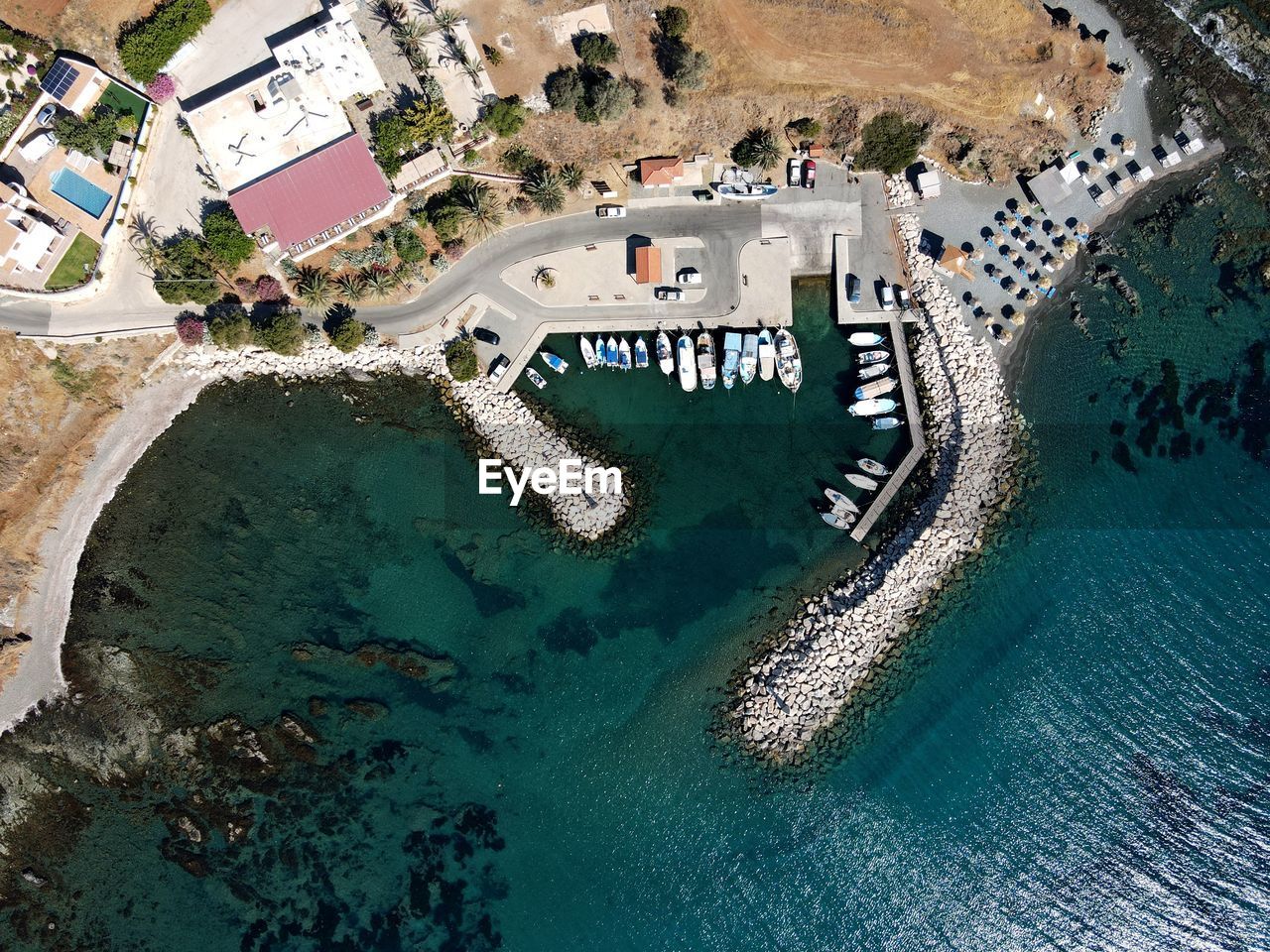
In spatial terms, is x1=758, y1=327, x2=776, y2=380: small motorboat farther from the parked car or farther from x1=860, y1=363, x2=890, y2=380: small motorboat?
the parked car

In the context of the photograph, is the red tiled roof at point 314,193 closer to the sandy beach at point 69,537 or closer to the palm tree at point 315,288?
the palm tree at point 315,288

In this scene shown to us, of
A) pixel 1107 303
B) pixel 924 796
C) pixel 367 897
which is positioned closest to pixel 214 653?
pixel 367 897

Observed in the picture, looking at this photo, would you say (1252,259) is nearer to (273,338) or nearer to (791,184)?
(791,184)

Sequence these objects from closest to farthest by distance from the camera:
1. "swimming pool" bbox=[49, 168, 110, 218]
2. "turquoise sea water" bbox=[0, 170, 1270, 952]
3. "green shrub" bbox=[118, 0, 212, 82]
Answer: "green shrub" bbox=[118, 0, 212, 82] < "swimming pool" bbox=[49, 168, 110, 218] < "turquoise sea water" bbox=[0, 170, 1270, 952]

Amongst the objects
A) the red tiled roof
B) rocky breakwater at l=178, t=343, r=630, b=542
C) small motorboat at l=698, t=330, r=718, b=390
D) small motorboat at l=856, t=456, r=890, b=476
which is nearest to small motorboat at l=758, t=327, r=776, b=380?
small motorboat at l=698, t=330, r=718, b=390

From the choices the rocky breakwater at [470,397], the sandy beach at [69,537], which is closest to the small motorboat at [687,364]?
the rocky breakwater at [470,397]

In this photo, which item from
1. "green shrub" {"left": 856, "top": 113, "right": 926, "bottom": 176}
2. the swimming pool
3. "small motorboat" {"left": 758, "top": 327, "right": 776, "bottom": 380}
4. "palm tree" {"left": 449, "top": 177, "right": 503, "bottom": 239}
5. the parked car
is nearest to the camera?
the swimming pool

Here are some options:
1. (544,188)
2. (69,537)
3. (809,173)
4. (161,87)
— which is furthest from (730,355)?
(69,537)
